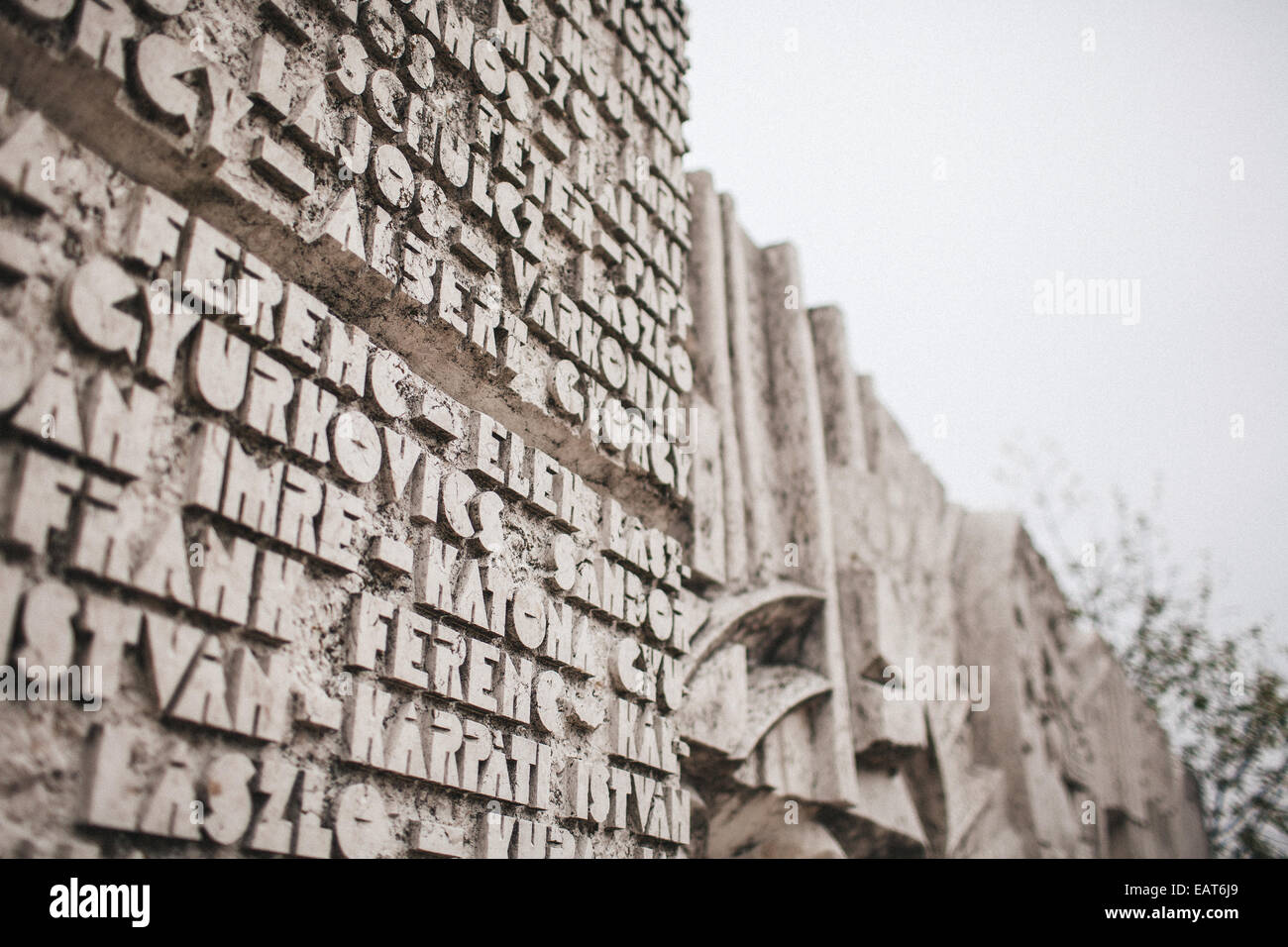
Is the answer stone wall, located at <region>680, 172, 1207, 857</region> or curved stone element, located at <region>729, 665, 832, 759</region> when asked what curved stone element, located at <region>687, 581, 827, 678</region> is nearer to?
stone wall, located at <region>680, 172, 1207, 857</region>

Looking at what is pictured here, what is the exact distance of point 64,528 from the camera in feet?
6.20

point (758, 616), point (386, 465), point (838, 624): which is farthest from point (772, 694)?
point (386, 465)

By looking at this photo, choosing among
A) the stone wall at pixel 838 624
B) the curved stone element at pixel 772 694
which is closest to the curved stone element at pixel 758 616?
the stone wall at pixel 838 624

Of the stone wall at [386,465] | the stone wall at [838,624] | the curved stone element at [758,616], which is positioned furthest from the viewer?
the stone wall at [838,624]

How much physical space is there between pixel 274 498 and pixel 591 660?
1196 millimetres

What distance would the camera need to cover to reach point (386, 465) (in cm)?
260

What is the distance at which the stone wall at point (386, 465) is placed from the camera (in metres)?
1.95

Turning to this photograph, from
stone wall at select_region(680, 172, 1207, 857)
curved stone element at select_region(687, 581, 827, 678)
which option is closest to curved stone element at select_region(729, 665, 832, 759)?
stone wall at select_region(680, 172, 1207, 857)

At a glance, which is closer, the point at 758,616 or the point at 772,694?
the point at 772,694

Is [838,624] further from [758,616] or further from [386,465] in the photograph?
[386,465]

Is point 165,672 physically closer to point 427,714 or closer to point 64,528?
point 64,528

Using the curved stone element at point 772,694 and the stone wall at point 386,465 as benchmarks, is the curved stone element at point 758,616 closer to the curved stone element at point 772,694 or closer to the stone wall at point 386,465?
the stone wall at point 386,465

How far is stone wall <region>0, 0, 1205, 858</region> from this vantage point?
1.95m
